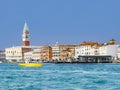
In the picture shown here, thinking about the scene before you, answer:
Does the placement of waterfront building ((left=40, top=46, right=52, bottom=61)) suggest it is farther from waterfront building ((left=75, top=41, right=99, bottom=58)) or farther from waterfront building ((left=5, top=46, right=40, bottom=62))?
waterfront building ((left=5, top=46, right=40, bottom=62))

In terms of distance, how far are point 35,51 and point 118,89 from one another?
121 meters

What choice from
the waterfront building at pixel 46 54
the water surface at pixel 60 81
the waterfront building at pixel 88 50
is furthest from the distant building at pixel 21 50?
the water surface at pixel 60 81

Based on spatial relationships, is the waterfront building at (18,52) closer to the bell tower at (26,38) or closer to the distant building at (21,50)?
the distant building at (21,50)

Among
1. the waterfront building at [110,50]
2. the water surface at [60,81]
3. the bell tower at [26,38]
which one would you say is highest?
the bell tower at [26,38]

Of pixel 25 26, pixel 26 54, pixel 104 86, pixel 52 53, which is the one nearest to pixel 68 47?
pixel 52 53

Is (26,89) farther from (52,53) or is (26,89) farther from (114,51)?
(52,53)

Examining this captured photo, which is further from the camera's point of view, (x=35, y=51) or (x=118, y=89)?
(x=35, y=51)

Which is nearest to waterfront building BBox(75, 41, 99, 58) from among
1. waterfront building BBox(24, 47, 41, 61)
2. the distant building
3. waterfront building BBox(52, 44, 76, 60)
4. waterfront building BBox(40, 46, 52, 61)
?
waterfront building BBox(52, 44, 76, 60)

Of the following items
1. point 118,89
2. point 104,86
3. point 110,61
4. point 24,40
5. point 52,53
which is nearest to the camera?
point 118,89

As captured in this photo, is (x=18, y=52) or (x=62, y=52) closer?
(x=62, y=52)

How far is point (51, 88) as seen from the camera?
21.1 meters

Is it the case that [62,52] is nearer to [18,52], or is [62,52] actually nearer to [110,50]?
[18,52]

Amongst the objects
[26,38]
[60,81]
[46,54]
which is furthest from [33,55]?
[60,81]

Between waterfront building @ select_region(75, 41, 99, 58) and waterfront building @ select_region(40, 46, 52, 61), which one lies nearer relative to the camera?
waterfront building @ select_region(75, 41, 99, 58)
